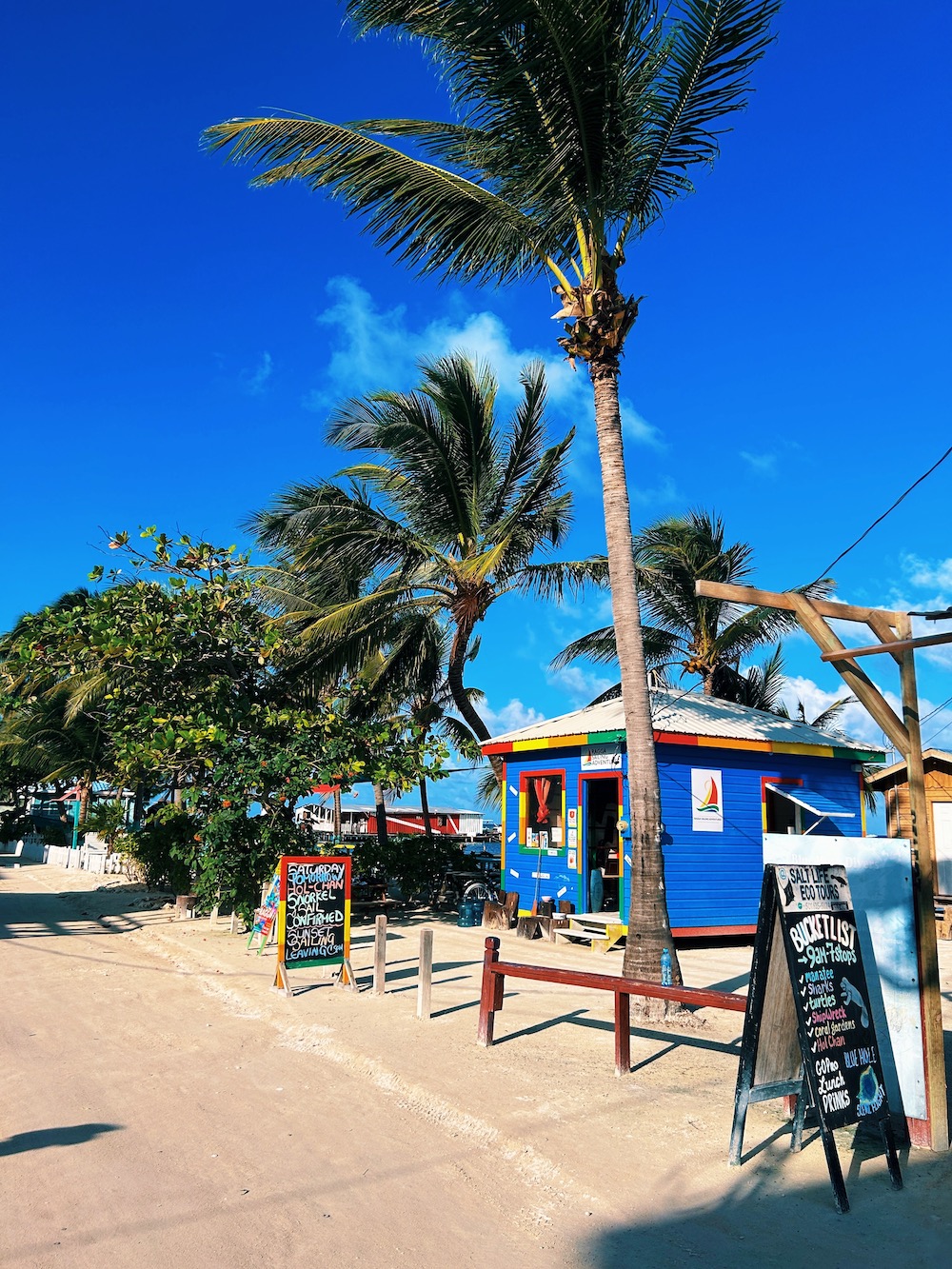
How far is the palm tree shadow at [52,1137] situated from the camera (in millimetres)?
5609

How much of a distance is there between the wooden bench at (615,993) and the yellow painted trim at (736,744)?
7579mm

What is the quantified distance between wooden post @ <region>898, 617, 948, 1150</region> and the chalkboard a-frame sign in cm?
34

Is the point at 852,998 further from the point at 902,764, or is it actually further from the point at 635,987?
the point at 902,764

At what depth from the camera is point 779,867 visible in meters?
5.40

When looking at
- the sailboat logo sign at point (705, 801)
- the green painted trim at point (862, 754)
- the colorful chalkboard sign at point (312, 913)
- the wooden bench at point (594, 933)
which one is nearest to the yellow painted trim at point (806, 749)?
the green painted trim at point (862, 754)

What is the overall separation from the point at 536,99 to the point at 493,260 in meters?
1.96

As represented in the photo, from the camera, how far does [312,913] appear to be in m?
10.7

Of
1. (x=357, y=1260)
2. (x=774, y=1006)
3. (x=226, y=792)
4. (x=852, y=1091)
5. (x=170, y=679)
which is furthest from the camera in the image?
(x=170, y=679)

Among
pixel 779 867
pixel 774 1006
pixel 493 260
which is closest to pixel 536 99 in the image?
pixel 493 260

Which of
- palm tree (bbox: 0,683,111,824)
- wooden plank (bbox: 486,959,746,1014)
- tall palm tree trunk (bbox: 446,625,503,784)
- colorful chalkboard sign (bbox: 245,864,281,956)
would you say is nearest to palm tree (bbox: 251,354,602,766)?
tall palm tree trunk (bbox: 446,625,503,784)

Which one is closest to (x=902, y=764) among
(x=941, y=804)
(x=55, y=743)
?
(x=941, y=804)

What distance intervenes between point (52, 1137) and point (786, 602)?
5772 millimetres

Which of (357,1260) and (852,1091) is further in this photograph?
(852,1091)

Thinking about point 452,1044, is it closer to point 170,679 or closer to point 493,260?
point 493,260
